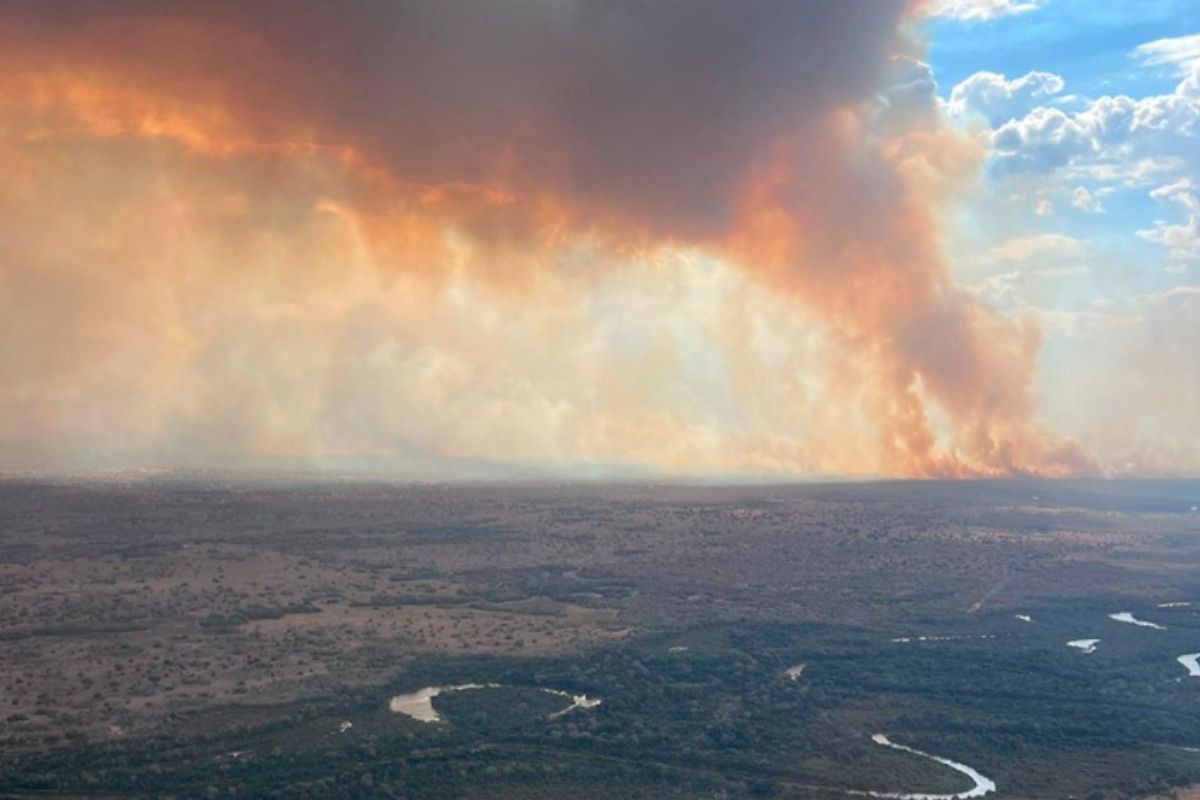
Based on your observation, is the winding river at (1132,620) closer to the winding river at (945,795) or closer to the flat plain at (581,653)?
the flat plain at (581,653)

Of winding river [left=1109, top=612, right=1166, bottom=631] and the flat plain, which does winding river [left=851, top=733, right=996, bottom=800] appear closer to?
the flat plain

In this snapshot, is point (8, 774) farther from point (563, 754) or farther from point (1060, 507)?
point (1060, 507)

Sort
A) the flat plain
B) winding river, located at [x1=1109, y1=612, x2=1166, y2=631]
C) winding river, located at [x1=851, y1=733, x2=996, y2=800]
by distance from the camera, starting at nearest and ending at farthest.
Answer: winding river, located at [x1=851, y1=733, x2=996, y2=800] → the flat plain → winding river, located at [x1=1109, y1=612, x2=1166, y2=631]

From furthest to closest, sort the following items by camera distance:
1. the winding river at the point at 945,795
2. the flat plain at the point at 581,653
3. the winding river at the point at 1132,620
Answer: the winding river at the point at 1132,620
the flat plain at the point at 581,653
the winding river at the point at 945,795

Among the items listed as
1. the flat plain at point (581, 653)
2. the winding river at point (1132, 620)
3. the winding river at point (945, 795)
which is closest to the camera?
the winding river at point (945, 795)

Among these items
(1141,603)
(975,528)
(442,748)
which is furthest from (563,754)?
(975,528)

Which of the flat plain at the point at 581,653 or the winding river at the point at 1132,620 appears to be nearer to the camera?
the flat plain at the point at 581,653

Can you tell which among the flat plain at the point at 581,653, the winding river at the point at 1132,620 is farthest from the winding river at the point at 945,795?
the winding river at the point at 1132,620

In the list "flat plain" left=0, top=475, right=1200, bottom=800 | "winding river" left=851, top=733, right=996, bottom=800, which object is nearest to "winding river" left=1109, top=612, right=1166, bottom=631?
"flat plain" left=0, top=475, right=1200, bottom=800

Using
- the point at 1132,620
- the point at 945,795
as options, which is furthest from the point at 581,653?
the point at 1132,620
